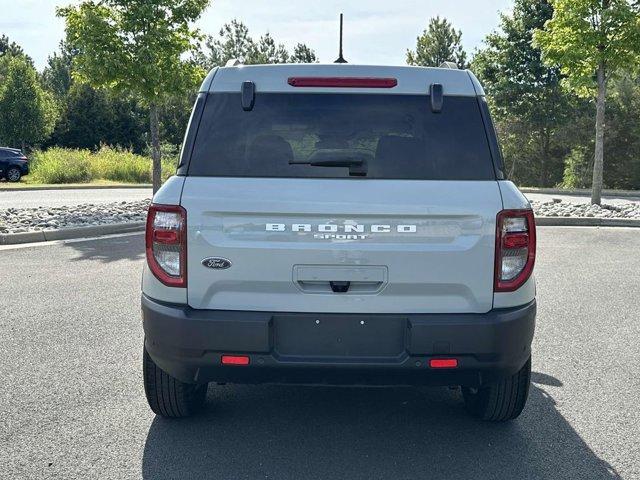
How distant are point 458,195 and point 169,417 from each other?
2.08 meters

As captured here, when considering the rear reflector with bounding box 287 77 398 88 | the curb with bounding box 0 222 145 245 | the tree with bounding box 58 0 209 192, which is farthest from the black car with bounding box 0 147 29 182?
the rear reflector with bounding box 287 77 398 88

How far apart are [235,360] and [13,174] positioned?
28.6 m

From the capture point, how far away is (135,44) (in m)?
16.7

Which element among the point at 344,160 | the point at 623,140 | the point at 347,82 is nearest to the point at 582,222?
the point at 347,82

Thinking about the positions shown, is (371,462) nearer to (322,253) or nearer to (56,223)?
(322,253)

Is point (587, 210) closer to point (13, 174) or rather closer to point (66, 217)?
point (66, 217)

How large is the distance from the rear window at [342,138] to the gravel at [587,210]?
1304 cm

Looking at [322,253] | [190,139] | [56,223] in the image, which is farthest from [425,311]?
[56,223]

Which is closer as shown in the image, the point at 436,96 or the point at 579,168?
the point at 436,96

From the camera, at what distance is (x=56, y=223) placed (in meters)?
13.2

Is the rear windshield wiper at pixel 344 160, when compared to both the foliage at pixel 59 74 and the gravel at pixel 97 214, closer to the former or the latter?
the gravel at pixel 97 214

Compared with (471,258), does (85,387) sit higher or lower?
lower

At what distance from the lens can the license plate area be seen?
130 inches

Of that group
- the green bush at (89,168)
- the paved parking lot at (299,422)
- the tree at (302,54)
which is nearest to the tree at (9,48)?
the tree at (302,54)
